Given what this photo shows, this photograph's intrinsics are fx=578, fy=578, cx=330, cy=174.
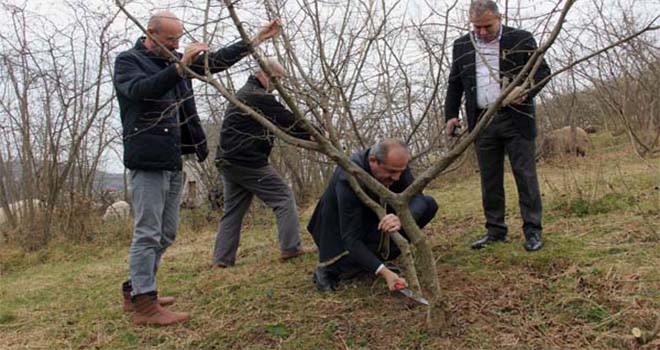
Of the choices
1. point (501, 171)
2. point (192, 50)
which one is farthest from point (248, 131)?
point (501, 171)

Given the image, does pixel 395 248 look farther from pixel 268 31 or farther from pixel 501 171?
pixel 268 31

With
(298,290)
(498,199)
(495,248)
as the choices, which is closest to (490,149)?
(498,199)

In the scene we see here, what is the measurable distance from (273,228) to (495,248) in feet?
12.5

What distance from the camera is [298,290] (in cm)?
352

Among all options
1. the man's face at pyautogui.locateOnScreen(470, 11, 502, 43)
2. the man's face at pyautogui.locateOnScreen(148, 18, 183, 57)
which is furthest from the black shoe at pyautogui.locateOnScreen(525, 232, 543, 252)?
the man's face at pyautogui.locateOnScreen(148, 18, 183, 57)

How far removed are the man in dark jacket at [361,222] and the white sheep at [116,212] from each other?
572 centimetres

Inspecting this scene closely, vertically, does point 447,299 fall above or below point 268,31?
below

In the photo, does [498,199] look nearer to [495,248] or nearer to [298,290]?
[495,248]

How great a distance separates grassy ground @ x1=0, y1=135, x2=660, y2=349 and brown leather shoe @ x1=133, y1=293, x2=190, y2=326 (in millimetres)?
54

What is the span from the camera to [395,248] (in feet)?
10.9

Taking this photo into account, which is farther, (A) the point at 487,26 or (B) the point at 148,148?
(A) the point at 487,26

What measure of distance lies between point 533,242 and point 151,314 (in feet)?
7.59

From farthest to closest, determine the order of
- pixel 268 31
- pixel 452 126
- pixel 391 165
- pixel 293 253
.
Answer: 1. pixel 293 253
2. pixel 452 126
3. pixel 391 165
4. pixel 268 31

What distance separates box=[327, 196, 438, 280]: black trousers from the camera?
3318 mm
